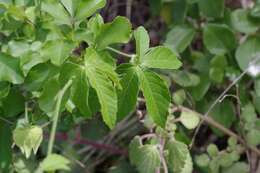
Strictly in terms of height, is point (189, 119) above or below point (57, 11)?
below

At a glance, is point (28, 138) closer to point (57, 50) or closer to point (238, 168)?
point (57, 50)

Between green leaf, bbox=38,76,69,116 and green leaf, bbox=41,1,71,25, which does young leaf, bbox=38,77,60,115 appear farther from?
green leaf, bbox=41,1,71,25

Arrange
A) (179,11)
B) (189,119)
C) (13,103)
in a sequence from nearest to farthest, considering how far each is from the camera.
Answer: (13,103) → (189,119) → (179,11)

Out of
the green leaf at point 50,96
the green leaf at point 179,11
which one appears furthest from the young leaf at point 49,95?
the green leaf at point 179,11

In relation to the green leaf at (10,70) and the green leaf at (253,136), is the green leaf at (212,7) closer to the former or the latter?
the green leaf at (253,136)

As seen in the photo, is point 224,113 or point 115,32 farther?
point 224,113

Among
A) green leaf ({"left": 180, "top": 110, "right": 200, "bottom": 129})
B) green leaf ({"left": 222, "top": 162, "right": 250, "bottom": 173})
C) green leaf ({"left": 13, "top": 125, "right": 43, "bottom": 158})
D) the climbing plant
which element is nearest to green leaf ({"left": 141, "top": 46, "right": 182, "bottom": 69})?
the climbing plant

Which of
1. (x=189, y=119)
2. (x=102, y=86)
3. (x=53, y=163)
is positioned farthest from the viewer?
(x=189, y=119)

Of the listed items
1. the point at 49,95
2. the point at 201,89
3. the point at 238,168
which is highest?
the point at 49,95

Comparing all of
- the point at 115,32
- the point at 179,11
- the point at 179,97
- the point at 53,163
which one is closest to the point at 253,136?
the point at 179,97
